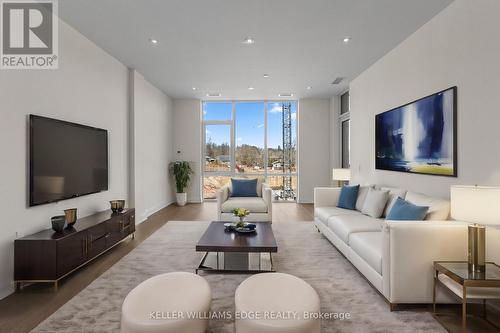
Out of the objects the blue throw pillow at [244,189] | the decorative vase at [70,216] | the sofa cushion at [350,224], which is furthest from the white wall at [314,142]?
the decorative vase at [70,216]

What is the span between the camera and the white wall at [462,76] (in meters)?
2.38

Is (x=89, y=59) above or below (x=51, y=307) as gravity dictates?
above

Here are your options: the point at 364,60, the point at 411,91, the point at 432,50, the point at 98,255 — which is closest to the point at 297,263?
the point at 98,255

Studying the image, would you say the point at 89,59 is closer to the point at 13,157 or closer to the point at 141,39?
the point at 141,39

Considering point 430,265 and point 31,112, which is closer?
point 430,265

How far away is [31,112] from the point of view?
2809 mm

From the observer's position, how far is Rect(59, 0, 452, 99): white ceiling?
9.82ft

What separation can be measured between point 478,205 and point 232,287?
215cm

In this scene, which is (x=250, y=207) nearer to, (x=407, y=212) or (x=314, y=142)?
(x=407, y=212)

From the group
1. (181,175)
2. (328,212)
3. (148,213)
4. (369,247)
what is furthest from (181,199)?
(369,247)

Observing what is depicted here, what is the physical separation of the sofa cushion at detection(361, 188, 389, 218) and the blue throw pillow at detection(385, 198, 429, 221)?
2.30 ft

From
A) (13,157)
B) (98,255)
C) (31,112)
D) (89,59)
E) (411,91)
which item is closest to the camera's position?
(13,157)

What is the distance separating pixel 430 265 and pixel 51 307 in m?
3.19

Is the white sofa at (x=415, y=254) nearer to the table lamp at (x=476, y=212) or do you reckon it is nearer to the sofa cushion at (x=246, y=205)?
the table lamp at (x=476, y=212)
